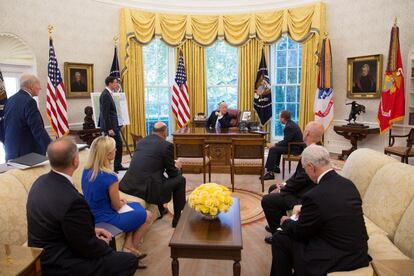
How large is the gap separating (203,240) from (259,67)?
23.2 feet

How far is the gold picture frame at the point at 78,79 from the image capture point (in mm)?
7941

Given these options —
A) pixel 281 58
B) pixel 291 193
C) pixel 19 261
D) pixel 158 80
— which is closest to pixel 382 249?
pixel 291 193

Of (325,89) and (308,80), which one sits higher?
(308,80)

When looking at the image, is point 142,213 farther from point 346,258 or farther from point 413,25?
point 413,25

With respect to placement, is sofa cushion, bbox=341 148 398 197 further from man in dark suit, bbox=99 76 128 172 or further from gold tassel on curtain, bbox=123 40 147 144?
gold tassel on curtain, bbox=123 40 147 144

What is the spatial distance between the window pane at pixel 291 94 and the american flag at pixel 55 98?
19.3ft

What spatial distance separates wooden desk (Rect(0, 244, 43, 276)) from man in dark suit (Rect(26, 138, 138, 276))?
0.16 metres

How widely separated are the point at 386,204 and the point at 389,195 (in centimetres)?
8

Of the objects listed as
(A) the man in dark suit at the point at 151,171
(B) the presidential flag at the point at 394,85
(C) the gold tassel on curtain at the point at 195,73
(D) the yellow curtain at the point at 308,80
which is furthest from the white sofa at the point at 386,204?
(C) the gold tassel on curtain at the point at 195,73

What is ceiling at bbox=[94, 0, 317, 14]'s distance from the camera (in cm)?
909

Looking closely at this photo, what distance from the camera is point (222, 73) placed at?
991 cm

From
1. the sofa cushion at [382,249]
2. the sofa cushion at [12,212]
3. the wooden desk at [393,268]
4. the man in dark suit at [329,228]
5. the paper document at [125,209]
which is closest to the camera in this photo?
the wooden desk at [393,268]

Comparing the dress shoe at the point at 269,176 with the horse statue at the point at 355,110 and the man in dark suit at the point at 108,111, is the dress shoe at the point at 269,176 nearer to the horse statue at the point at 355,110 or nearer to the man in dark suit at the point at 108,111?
the horse statue at the point at 355,110

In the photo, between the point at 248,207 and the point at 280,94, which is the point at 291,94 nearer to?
the point at 280,94
